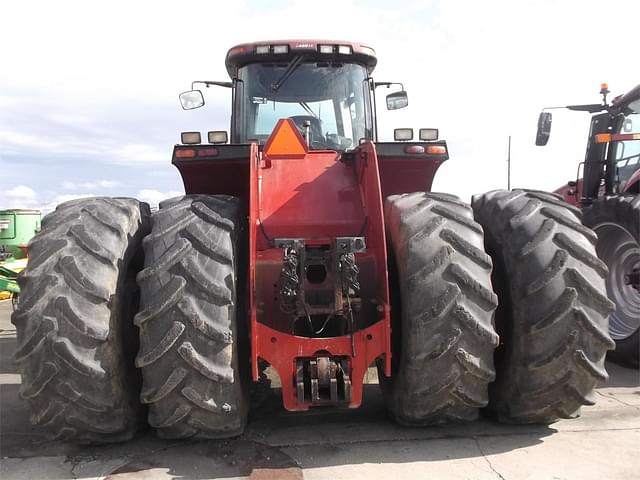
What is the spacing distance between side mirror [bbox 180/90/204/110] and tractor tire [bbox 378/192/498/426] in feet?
9.47

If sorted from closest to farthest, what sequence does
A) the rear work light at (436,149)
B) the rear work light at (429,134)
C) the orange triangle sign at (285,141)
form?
the orange triangle sign at (285,141) → the rear work light at (436,149) → the rear work light at (429,134)

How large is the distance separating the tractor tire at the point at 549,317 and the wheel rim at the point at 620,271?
2817 millimetres

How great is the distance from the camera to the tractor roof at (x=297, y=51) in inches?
186

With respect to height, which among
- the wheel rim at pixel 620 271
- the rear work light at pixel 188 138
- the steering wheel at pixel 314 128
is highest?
the steering wheel at pixel 314 128

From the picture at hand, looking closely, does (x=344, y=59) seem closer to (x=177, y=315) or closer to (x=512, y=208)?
(x=512, y=208)

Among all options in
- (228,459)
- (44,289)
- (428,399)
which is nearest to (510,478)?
(428,399)

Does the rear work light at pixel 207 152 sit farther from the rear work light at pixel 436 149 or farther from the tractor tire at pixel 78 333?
the rear work light at pixel 436 149

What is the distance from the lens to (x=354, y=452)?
332 cm

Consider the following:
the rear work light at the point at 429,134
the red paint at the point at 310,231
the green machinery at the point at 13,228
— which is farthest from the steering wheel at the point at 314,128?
the green machinery at the point at 13,228

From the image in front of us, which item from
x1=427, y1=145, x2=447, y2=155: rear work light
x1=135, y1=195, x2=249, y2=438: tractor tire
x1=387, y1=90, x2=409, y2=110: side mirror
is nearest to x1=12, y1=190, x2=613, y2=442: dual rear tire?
x1=135, y1=195, x2=249, y2=438: tractor tire

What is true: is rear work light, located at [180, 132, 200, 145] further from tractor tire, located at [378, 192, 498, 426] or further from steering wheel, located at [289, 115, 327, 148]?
tractor tire, located at [378, 192, 498, 426]

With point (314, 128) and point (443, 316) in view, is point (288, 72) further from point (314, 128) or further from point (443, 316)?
point (443, 316)

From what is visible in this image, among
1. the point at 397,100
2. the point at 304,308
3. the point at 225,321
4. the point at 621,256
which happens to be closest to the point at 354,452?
the point at 304,308

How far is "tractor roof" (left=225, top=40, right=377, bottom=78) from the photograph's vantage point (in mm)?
4723
